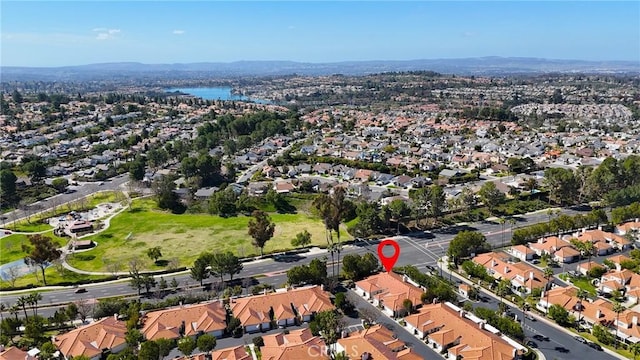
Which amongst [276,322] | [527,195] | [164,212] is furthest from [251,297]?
[527,195]

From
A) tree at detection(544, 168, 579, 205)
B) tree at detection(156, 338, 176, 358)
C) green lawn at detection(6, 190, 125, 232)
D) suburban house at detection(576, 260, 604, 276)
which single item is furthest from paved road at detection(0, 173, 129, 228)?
tree at detection(544, 168, 579, 205)

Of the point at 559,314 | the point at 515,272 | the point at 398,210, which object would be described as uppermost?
the point at 398,210

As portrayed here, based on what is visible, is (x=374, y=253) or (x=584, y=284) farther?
(x=374, y=253)

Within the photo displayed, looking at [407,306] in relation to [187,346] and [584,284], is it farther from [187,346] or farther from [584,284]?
[584,284]

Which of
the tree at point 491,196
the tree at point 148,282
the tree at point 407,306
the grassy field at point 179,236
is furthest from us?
the tree at point 491,196

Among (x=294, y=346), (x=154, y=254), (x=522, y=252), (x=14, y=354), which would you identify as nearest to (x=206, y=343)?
(x=294, y=346)

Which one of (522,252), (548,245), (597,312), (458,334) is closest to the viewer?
(458,334)

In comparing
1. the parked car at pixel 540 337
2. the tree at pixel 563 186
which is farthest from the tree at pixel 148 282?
the tree at pixel 563 186

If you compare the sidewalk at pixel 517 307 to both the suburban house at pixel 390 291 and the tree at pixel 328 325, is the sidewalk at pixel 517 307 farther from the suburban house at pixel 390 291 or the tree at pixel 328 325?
the tree at pixel 328 325

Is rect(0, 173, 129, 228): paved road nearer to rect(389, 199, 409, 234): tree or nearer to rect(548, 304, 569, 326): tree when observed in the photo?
rect(389, 199, 409, 234): tree
